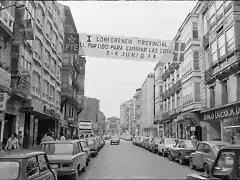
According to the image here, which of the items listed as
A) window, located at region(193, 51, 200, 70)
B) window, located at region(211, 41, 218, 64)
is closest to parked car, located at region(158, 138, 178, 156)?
window, located at region(211, 41, 218, 64)

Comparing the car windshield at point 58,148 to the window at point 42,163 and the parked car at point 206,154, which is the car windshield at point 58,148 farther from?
the parked car at point 206,154

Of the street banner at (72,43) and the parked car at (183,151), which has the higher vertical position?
the street banner at (72,43)

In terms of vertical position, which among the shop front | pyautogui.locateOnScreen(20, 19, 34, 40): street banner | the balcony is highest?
the balcony

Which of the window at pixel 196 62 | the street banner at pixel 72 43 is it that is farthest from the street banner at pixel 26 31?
the window at pixel 196 62

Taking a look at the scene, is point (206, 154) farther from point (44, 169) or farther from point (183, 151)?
point (44, 169)

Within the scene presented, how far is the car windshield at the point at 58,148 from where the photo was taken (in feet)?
37.7

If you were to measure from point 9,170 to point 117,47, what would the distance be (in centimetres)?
1040

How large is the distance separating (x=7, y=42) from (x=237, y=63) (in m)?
16.4

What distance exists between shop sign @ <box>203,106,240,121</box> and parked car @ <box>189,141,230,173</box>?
925 cm

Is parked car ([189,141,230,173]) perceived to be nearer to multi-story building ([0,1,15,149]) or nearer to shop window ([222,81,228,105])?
multi-story building ([0,1,15,149])

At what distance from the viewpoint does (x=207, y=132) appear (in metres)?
29.7

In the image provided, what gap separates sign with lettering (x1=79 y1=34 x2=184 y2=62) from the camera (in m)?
15.5

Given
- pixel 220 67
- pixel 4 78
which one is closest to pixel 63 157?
pixel 4 78

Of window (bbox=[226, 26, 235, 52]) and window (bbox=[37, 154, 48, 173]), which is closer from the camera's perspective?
window (bbox=[37, 154, 48, 173])
